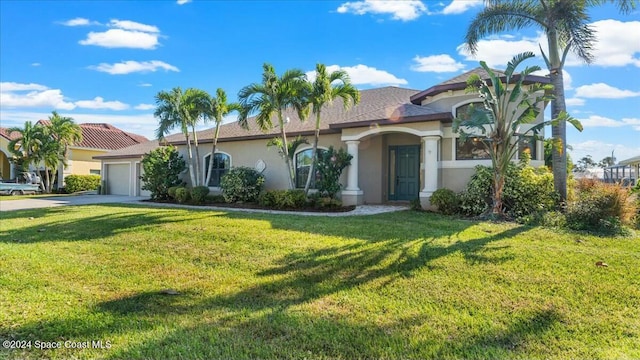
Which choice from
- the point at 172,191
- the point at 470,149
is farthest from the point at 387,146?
the point at 172,191

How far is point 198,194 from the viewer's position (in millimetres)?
17547

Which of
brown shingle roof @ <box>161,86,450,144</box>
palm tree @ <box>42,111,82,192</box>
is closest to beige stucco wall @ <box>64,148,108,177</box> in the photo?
palm tree @ <box>42,111,82,192</box>

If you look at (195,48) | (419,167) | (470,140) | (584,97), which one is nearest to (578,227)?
(470,140)

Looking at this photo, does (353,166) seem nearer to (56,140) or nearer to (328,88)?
(328,88)

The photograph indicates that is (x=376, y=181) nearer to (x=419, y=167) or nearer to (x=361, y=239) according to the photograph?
(x=419, y=167)

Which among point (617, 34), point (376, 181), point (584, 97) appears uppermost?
point (617, 34)

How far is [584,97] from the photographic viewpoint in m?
16.7

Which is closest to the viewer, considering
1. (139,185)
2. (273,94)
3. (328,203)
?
(273,94)

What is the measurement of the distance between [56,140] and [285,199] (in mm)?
24001

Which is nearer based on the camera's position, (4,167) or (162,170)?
(162,170)

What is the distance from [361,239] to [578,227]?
5731 mm

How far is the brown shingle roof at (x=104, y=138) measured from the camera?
3391 cm

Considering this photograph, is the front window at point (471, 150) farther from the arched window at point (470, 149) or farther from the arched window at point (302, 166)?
the arched window at point (302, 166)

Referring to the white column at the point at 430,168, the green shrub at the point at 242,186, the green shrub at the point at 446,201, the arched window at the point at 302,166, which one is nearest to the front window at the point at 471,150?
the white column at the point at 430,168
